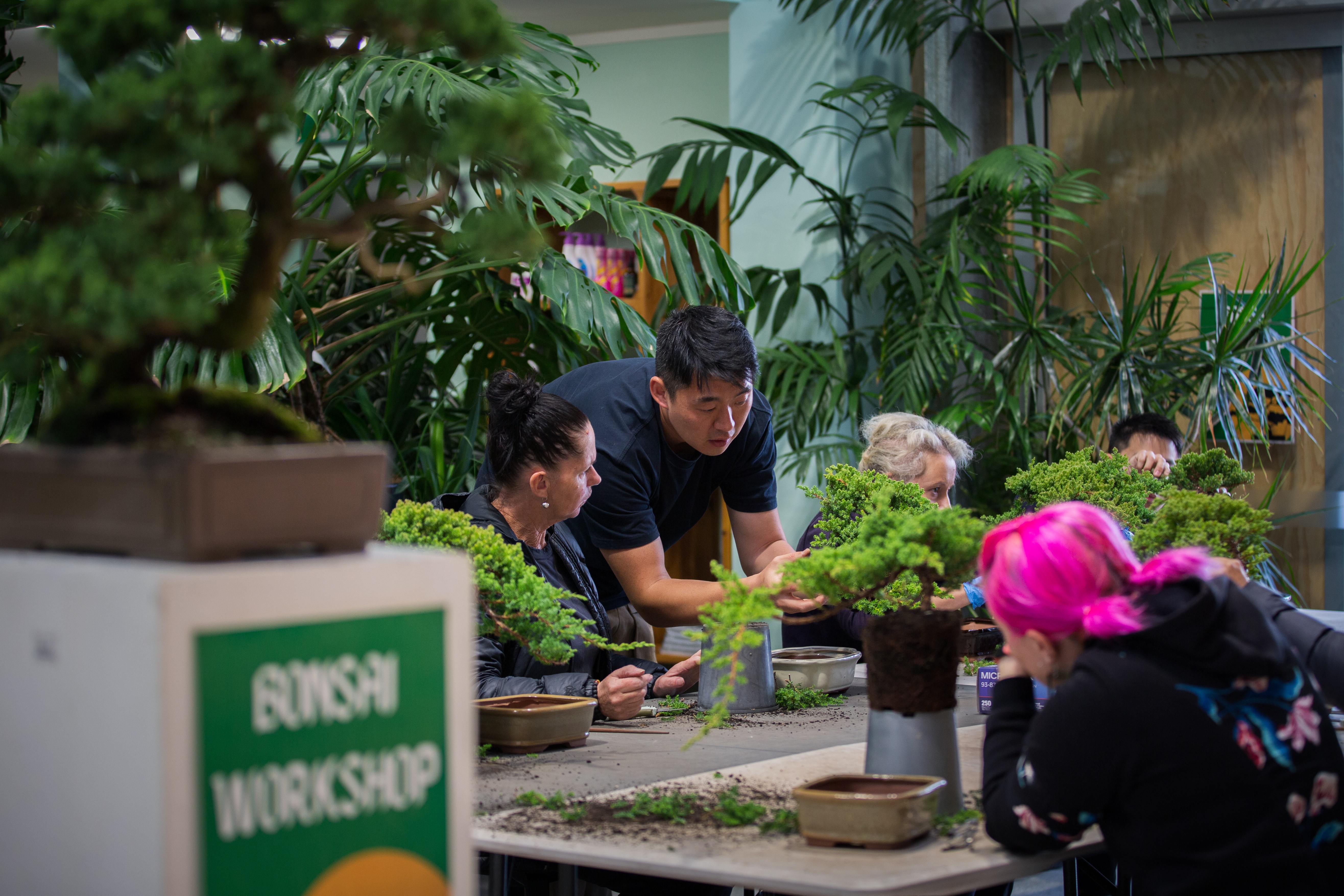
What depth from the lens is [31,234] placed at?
116 cm

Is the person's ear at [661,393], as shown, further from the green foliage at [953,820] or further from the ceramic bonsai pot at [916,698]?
the green foliage at [953,820]

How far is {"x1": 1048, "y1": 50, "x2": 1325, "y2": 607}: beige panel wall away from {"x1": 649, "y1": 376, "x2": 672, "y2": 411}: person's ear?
2.74 metres

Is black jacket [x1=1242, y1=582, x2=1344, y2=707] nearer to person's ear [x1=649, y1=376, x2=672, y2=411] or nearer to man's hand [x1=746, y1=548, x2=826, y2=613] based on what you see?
man's hand [x1=746, y1=548, x2=826, y2=613]

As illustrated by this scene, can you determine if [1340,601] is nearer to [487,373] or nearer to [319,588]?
[487,373]

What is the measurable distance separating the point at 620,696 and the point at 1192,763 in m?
1.10

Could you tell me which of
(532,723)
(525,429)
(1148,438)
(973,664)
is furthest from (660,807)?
(1148,438)

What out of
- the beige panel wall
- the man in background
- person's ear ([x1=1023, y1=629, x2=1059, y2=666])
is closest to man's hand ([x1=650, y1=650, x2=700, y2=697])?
person's ear ([x1=1023, y1=629, x2=1059, y2=666])

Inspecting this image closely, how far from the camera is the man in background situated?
382cm

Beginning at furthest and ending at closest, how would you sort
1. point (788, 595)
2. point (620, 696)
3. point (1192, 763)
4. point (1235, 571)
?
point (788, 595) → point (620, 696) → point (1235, 571) → point (1192, 763)

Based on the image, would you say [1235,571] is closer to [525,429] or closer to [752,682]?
[752,682]

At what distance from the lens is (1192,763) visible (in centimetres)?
140

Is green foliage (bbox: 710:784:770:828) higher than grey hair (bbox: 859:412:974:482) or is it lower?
lower

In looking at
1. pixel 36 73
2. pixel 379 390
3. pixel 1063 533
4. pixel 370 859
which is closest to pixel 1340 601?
pixel 379 390

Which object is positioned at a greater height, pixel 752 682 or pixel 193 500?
pixel 193 500
